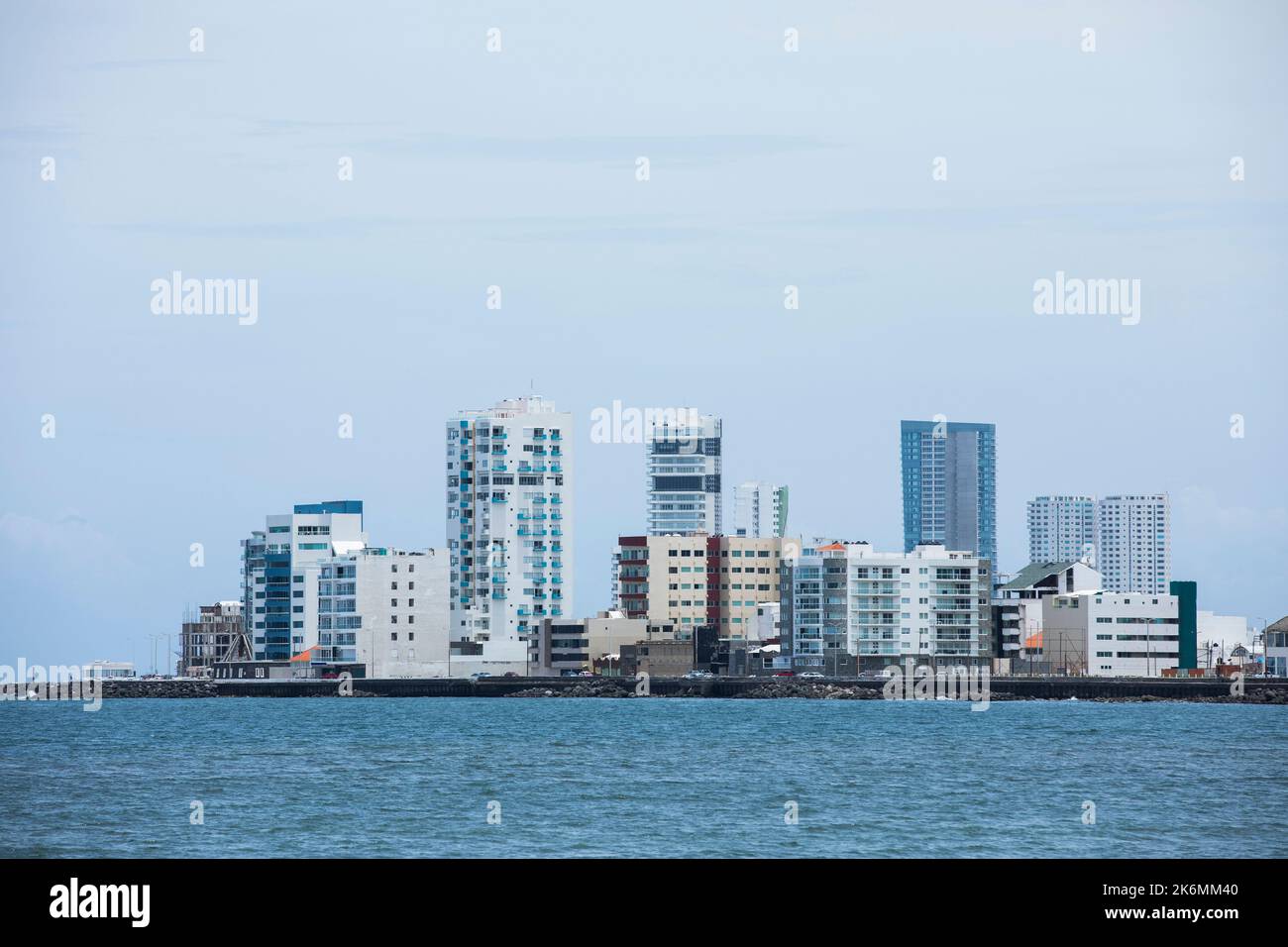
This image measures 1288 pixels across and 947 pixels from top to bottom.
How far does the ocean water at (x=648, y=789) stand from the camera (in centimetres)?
5275

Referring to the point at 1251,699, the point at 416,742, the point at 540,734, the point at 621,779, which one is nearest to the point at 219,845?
the point at 621,779

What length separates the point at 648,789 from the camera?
71.1 metres

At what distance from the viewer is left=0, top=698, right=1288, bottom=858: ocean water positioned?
52.8m

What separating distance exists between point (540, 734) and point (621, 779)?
4456cm
